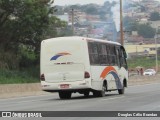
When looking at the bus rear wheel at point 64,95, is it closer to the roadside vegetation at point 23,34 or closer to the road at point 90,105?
the road at point 90,105

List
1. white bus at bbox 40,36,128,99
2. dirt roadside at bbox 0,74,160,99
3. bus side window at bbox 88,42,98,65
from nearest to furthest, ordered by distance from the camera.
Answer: white bus at bbox 40,36,128,99 < bus side window at bbox 88,42,98,65 < dirt roadside at bbox 0,74,160,99

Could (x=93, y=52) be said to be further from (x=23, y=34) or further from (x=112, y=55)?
(x=23, y=34)

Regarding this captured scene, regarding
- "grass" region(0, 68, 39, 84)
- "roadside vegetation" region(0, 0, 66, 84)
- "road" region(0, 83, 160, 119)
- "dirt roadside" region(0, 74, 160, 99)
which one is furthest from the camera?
"roadside vegetation" region(0, 0, 66, 84)

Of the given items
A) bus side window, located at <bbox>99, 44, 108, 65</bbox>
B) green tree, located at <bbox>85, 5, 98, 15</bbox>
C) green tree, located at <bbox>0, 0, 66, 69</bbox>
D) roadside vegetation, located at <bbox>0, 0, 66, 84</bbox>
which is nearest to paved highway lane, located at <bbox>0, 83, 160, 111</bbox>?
bus side window, located at <bbox>99, 44, 108, 65</bbox>

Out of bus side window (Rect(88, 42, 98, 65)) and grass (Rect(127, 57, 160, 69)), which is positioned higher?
bus side window (Rect(88, 42, 98, 65))

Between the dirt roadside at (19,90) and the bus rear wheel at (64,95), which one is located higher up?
the bus rear wheel at (64,95)

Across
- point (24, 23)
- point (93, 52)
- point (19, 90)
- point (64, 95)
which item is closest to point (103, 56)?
point (93, 52)

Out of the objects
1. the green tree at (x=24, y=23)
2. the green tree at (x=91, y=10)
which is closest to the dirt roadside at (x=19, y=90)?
the green tree at (x=24, y=23)

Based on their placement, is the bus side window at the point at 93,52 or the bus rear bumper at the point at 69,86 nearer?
the bus rear bumper at the point at 69,86

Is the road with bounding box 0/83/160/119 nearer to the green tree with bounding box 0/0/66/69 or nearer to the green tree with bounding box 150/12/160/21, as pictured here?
the green tree with bounding box 0/0/66/69

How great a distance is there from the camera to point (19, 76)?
2096 inches

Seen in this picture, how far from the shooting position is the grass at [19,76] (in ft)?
164

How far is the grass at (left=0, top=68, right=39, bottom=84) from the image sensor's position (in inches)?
1972

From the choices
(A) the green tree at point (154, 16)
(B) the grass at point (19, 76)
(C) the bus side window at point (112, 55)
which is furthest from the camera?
(A) the green tree at point (154, 16)
